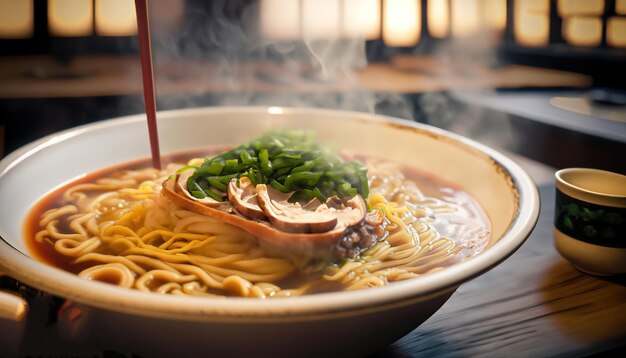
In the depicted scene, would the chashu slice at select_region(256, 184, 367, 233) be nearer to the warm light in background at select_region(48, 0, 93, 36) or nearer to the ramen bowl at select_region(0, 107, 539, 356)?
the ramen bowl at select_region(0, 107, 539, 356)

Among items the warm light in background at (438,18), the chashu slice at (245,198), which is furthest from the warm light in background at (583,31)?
the chashu slice at (245,198)

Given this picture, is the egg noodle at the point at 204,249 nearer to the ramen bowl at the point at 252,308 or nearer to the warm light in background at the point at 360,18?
the ramen bowl at the point at 252,308

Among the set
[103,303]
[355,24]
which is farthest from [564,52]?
[103,303]

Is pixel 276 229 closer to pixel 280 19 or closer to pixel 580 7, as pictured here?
pixel 280 19

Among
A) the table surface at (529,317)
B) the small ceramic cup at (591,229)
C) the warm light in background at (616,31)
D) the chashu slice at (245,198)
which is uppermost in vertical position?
the warm light in background at (616,31)

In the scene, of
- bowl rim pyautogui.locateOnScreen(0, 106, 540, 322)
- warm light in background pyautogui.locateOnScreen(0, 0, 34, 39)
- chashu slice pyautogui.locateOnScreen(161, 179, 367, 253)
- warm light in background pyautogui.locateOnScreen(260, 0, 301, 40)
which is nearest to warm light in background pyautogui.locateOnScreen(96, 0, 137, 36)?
warm light in background pyautogui.locateOnScreen(0, 0, 34, 39)

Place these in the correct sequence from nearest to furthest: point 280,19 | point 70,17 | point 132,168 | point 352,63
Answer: point 132,168 → point 70,17 → point 280,19 → point 352,63

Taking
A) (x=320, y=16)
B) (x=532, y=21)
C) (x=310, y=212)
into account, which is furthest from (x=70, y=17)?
(x=532, y=21)
